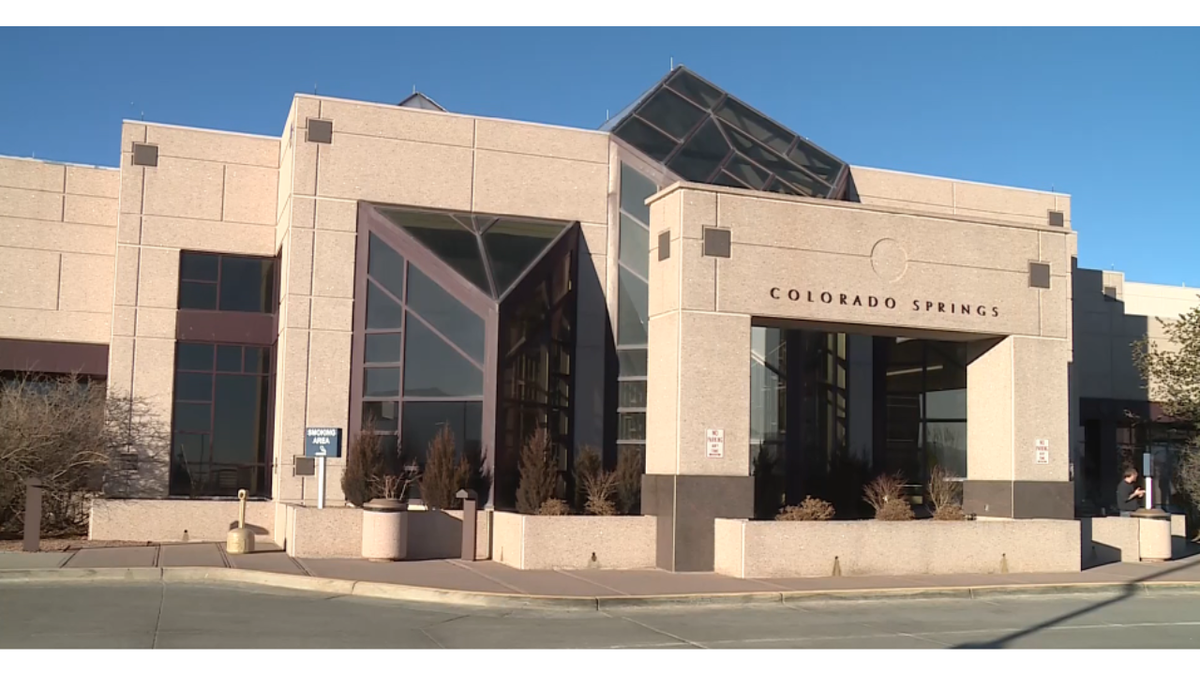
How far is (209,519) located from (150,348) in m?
3.99

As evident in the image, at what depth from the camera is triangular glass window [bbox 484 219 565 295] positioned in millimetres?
22891

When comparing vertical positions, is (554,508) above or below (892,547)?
above

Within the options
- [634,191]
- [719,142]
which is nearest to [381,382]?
[634,191]

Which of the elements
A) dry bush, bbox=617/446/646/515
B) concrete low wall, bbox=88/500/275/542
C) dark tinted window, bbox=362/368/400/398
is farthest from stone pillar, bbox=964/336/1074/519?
concrete low wall, bbox=88/500/275/542

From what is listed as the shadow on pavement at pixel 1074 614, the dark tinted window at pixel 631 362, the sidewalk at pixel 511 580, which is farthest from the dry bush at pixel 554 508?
the shadow on pavement at pixel 1074 614

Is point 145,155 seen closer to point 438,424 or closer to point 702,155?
point 438,424

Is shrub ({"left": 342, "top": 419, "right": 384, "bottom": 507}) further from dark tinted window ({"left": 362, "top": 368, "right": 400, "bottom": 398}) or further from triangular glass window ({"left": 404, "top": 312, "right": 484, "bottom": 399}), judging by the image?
triangular glass window ({"left": 404, "top": 312, "right": 484, "bottom": 399})

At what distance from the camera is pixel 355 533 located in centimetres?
2016

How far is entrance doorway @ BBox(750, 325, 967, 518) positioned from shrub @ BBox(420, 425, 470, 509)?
6.10 metres

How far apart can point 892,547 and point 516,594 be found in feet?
21.8

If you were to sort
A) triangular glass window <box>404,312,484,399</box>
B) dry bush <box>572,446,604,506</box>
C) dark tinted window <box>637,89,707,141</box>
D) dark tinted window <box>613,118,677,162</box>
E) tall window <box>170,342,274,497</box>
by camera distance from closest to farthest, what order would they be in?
dry bush <box>572,446,604,506</box> < triangular glass window <box>404,312,484,399</box> < tall window <box>170,342,274,497</box> < dark tinted window <box>613,118,677,162</box> < dark tinted window <box>637,89,707,141</box>

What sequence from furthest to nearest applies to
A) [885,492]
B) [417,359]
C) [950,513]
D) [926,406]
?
[926,406]
[417,359]
[950,513]
[885,492]
